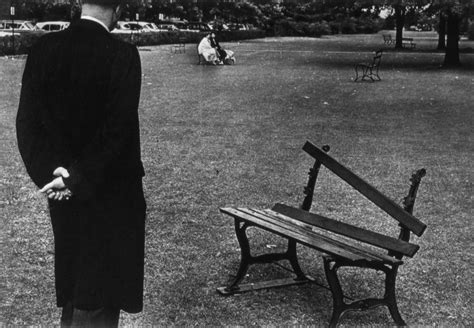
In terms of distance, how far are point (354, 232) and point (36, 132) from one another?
7.95 feet

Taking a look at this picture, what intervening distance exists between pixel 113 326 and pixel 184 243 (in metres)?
2.91

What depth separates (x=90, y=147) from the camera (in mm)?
3305

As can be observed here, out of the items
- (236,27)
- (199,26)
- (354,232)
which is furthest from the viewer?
(236,27)

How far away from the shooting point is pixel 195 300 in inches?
202

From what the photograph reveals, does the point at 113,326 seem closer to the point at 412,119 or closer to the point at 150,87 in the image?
the point at 412,119

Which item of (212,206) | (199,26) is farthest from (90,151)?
(199,26)

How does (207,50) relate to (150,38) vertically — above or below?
above

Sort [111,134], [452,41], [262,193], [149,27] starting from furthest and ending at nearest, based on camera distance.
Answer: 1. [149,27]
2. [452,41]
3. [262,193]
4. [111,134]

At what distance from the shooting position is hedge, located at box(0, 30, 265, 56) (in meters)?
30.4

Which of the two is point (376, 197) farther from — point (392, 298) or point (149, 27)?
point (149, 27)

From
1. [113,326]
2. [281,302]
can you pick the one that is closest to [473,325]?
[281,302]

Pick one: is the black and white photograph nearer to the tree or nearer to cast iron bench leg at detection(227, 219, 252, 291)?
cast iron bench leg at detection(227, 219, 252, 291)

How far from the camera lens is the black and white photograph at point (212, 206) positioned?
336 cm

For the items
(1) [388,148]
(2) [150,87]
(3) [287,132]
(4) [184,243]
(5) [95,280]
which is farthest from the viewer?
(2) [150,87]
